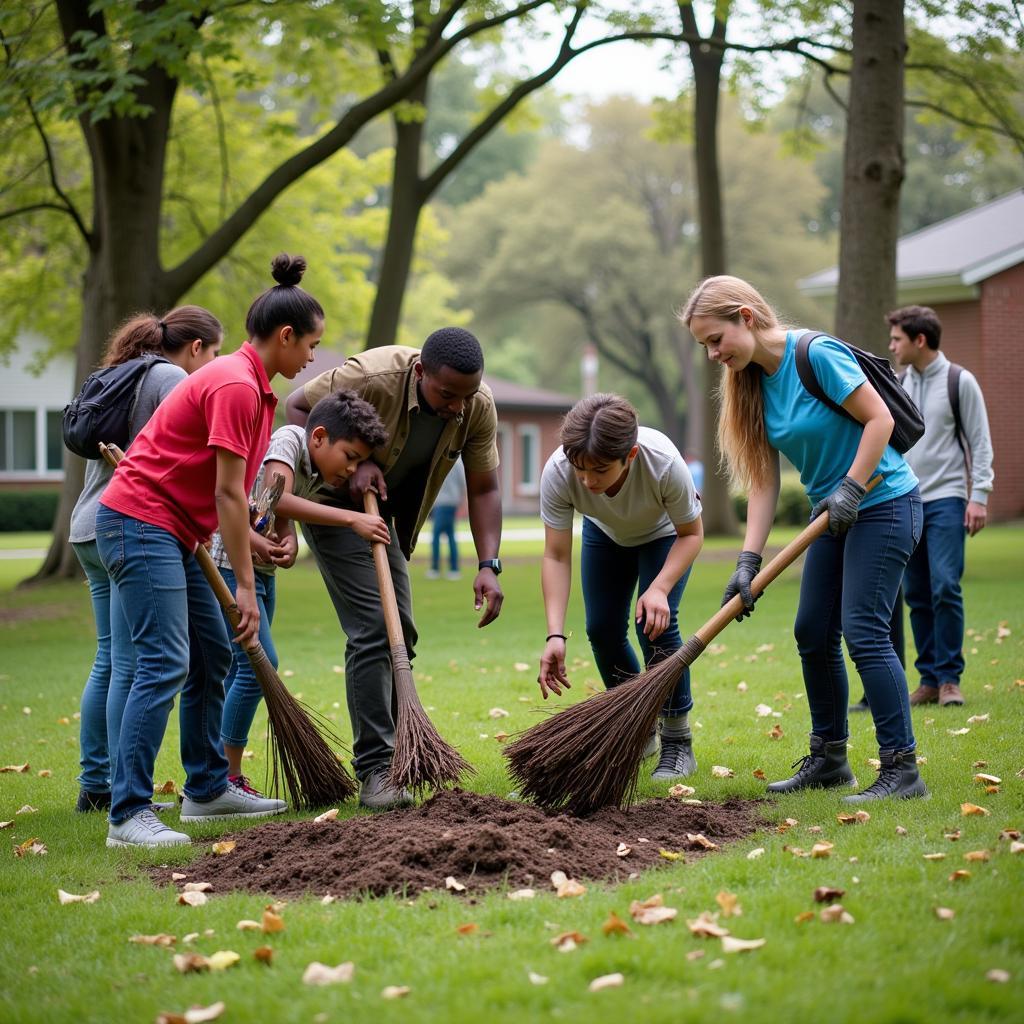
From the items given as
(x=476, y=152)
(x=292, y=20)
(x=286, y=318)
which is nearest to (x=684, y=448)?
(x=476, y=152)

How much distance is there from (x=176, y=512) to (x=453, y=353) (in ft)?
4.17

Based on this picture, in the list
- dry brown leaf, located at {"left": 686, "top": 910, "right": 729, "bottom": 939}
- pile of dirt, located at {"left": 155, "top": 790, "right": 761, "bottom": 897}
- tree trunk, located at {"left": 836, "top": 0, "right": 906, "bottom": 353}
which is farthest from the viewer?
tree trunk, located at {"left": 836, "top": 0, "right": 906, "bottom": 353}

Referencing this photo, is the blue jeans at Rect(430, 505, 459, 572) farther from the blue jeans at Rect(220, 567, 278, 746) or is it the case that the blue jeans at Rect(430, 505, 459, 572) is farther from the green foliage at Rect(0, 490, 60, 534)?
the green foliage at Rect(0, 490, 60, 534)

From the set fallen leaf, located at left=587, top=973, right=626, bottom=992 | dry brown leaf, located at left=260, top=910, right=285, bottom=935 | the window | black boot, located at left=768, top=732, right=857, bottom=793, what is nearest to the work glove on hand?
black boot, located at left=768, top=732, right=857, bottom=793

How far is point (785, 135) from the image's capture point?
20078 millimetres

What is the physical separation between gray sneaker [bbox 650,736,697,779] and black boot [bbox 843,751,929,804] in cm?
93

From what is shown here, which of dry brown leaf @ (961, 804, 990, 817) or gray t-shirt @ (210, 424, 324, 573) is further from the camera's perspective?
gray t-shirt @ (210, 424, 324, 573)

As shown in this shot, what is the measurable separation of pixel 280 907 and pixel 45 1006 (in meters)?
0.86

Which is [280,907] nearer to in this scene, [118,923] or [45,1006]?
[118,923]

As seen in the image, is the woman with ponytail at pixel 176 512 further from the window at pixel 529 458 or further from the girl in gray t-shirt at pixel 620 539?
the window at pixel 529 458

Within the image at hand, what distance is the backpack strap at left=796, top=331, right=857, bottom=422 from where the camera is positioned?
5.00 m

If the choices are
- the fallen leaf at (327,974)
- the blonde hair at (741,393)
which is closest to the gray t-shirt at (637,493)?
the blonde hair at (741,393)

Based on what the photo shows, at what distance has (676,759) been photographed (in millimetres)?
5934

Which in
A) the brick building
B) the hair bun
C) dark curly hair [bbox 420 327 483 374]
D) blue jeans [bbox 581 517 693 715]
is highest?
the brick building
